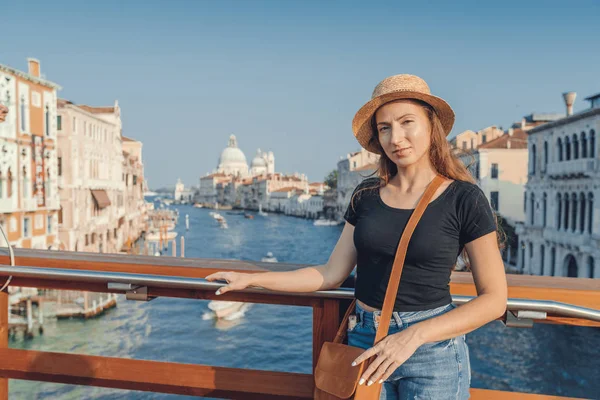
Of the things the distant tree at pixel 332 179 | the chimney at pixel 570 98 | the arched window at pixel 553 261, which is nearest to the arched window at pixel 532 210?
the arched window at pixel 553 261

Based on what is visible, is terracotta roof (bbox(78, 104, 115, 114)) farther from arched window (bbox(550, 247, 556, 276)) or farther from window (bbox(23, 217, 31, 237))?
arched window (bbox(550, 247, 556, 276))

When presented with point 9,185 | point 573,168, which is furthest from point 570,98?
point 9,185

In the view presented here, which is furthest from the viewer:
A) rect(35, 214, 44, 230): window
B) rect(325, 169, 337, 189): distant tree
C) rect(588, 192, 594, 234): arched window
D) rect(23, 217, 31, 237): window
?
rect(325, 169, 337, 189): distant tree

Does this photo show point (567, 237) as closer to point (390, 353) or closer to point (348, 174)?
point (390, 353)

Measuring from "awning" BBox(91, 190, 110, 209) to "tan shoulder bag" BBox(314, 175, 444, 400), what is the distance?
25.7 m

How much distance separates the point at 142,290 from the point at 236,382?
15.5 inches

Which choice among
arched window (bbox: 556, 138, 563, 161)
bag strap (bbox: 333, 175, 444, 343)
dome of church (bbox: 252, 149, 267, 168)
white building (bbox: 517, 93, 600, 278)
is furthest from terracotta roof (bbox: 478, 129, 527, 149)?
dome of church (bbox: 252, 149, 267, 168)

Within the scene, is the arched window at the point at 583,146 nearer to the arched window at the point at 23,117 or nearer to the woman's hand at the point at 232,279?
the arched window at the point at 23,117

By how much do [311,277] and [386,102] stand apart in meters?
0.51

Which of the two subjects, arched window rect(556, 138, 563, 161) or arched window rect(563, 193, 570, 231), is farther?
arched window rect(556, 138, 563, 161)

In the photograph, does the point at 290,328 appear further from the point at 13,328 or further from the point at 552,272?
the point at 552,272

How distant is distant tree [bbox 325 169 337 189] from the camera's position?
70500 mm

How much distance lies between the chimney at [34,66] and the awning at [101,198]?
6.57m

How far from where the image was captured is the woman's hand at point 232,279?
146 cm
